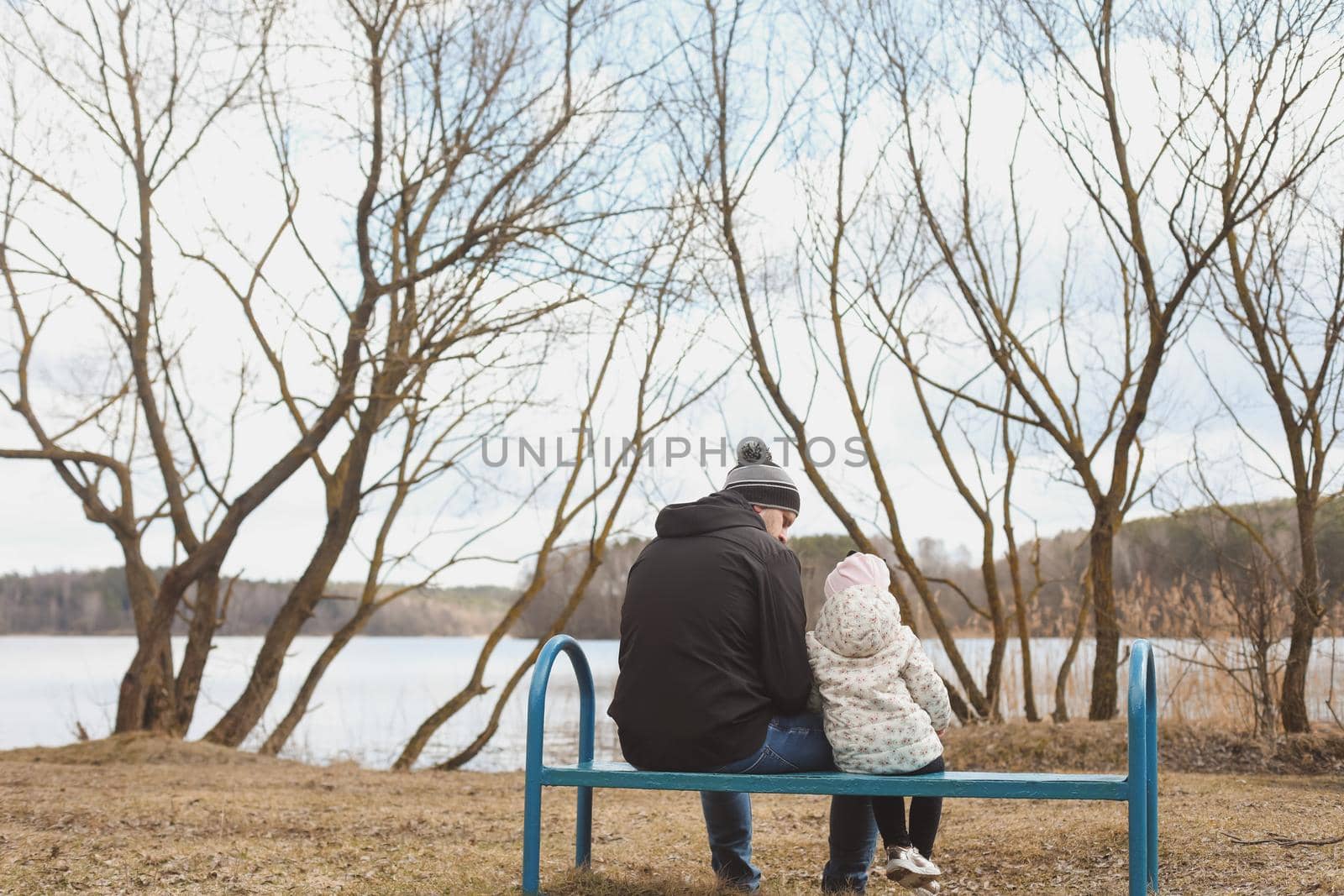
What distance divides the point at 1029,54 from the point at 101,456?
7.77 metres

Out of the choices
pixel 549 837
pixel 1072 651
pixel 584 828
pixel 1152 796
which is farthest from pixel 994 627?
pixel 584 828

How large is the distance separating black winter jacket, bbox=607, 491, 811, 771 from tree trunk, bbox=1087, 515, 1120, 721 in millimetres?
5168

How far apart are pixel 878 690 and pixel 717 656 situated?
1.38 ft

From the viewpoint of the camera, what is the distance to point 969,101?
8.37m

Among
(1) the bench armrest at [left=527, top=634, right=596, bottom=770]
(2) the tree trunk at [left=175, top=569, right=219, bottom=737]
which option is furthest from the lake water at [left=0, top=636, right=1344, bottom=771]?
(1) the bench armrest at [left=527, top=634, right=596, bottom=770]

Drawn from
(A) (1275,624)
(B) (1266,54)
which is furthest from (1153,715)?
(B) (1266,54)

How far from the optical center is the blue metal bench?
9.34 ft

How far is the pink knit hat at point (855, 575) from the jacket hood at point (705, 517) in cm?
28

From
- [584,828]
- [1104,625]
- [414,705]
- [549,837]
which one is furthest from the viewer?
[414,705]

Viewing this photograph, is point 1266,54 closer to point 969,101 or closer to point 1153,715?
point 969,101

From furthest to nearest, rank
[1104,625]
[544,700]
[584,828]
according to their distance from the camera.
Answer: [1104,625] → [584,828] → [544,700]

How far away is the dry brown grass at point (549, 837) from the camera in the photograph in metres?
3.91

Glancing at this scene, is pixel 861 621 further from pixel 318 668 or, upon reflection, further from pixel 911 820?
pixel 318 668

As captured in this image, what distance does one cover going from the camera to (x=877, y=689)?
304 centimetres
